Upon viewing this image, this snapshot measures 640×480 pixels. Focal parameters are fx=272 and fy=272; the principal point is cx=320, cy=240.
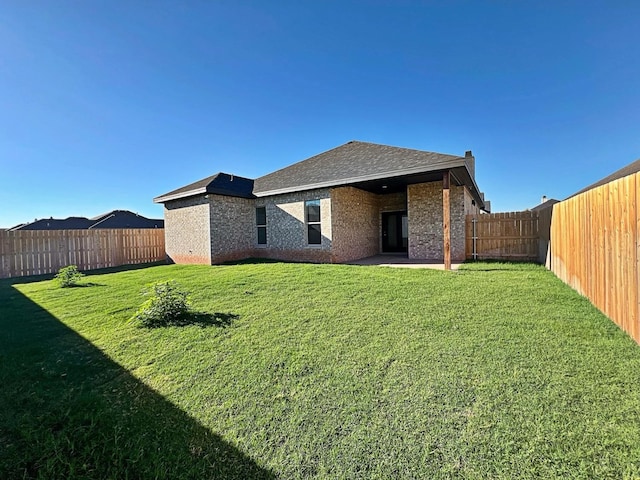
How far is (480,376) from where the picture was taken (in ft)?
8.61

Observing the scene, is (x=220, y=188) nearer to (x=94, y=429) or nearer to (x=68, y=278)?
(x=68, y=278)

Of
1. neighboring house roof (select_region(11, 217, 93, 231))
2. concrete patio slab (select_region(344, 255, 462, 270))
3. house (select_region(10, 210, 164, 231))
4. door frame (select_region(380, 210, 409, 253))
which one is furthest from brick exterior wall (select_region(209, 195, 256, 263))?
neighboring house roof (select_region(11, 217, 93, 231))

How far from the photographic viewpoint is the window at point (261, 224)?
1281 centimetres

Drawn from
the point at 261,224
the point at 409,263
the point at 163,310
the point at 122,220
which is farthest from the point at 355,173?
the point at 122,220

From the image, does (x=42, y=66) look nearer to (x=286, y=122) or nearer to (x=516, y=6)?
(x=286, y=122)

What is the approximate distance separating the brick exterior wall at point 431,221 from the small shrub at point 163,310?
954cm

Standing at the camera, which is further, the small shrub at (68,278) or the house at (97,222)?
the house at (97,222)

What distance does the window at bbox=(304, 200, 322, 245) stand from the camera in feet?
36.4

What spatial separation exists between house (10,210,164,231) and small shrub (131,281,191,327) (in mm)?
23881

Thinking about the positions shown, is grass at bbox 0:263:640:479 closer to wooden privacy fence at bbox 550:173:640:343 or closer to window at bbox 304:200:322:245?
wooden privacy fence at bbox 550:173:640:343

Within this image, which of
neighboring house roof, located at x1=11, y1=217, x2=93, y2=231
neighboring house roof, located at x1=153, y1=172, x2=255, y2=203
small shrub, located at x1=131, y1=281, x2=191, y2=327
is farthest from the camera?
neighboring house roof, located at x1=11, y1=217, x2=93, y2=231

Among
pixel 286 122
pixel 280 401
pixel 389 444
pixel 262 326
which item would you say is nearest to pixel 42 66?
pixel 286 122

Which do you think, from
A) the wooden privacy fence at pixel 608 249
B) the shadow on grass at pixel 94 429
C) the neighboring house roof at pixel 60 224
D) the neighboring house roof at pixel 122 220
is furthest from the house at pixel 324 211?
the neighboring house roof at pixel 60 224

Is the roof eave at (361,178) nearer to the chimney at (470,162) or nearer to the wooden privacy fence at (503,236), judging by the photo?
the chimney at (470,162)
